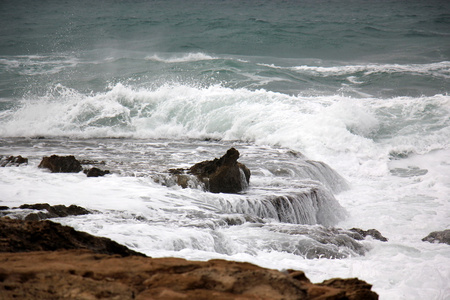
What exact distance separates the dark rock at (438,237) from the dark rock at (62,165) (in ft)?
20.4

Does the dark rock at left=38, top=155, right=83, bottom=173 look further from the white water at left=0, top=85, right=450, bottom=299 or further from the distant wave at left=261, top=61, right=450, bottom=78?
the distant wave at left=261, top=61, right=450, bottom=78

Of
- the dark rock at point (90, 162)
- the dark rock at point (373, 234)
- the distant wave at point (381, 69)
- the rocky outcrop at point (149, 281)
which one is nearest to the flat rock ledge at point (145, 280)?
the rocky outcrop at point (149, 281)

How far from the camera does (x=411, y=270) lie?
6.27 meters

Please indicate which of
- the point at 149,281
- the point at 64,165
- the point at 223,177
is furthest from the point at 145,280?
the point at 64,165

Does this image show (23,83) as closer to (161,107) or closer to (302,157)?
(161,107)

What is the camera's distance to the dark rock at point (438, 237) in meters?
7.61

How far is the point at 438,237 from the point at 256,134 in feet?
25.9

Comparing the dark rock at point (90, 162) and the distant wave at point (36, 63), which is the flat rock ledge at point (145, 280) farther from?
the distant wave at point (36, 63)

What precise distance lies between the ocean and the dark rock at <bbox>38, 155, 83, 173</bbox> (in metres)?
0.24

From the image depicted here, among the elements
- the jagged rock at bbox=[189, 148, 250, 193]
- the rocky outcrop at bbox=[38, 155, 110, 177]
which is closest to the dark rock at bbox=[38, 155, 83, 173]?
the rocky outcrop at bbox=[38, 155, 110, 177]

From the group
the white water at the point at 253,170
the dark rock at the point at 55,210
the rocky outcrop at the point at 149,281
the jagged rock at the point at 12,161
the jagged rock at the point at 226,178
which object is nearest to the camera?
the rocky outcrop at the point at 149,281

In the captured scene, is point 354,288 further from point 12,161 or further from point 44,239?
point 12,161

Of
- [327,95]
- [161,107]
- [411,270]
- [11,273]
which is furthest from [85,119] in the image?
[11,273]

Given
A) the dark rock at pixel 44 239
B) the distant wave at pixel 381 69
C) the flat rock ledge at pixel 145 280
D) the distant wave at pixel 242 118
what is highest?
the flat rock ledge at pixel 145 280
